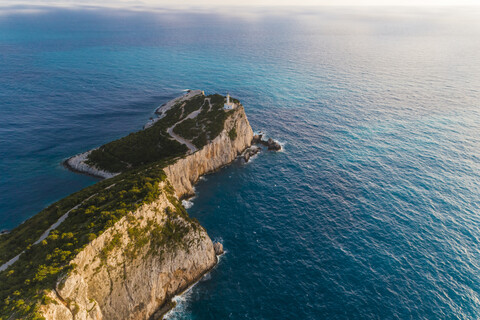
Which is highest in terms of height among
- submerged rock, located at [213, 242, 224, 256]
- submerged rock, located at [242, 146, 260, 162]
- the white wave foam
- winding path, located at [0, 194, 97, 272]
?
winding path, located at [0, 194, 97, 272]

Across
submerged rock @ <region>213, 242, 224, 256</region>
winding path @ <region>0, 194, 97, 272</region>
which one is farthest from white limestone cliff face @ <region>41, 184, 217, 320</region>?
winding path @ <region>0, 194, 97, 272</region>

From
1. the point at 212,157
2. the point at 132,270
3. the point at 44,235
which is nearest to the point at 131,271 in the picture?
the point at 132,270

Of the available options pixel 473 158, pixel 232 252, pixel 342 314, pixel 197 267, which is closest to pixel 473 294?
pixel 342 314

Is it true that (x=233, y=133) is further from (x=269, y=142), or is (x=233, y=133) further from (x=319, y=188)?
(x=319, y=188)

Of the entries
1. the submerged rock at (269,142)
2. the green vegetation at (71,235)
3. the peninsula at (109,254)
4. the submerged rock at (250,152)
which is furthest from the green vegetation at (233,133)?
the green vegetation at (71,235)

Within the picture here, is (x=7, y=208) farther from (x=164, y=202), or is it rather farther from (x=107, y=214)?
(x=164, y=202)

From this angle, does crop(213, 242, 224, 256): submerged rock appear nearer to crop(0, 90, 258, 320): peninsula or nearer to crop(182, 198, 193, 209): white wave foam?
crop(0, 90, 258, 320): peninsula
